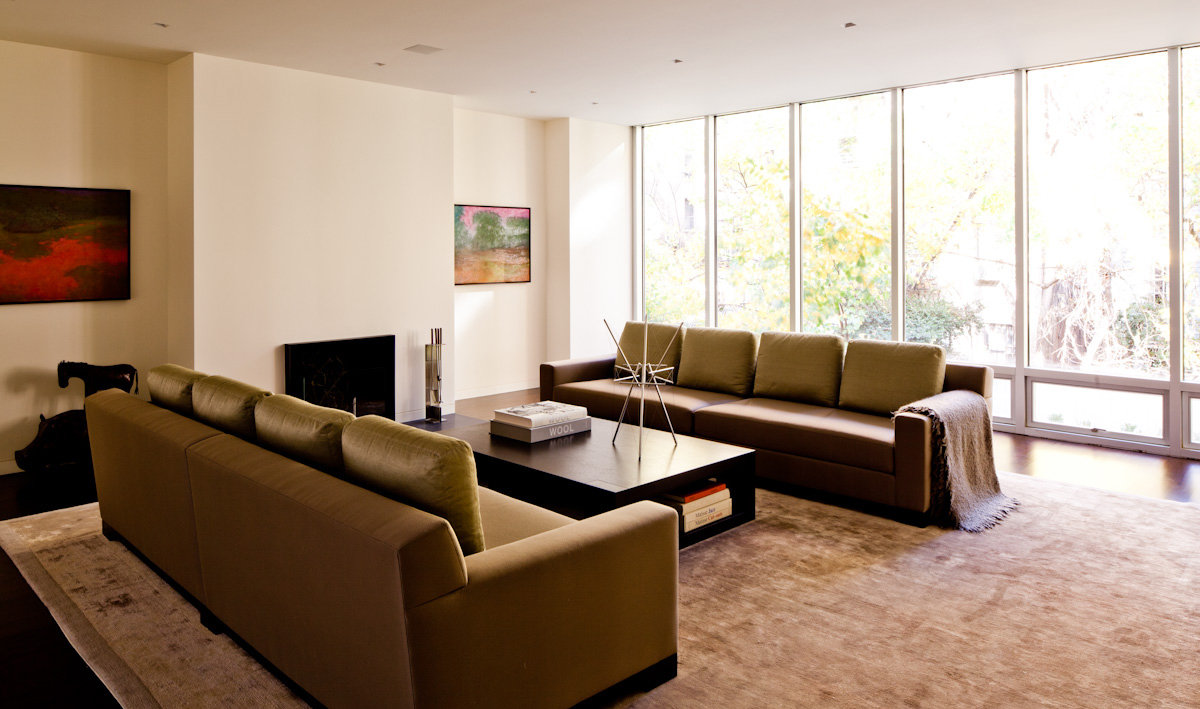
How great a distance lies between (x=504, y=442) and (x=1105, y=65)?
497cm

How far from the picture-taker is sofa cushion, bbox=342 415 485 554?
2.07 meters

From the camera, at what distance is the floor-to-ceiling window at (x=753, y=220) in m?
7.49

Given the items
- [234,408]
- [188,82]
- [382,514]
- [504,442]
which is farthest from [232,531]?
[188,82]

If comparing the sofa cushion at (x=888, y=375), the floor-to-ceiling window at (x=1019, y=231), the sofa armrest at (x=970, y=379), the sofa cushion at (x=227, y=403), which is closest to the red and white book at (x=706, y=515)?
the sofa cushion at (x=888, y=375)

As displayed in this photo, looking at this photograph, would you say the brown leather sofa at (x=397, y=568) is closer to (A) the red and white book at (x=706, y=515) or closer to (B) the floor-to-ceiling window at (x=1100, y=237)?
(A) the red and white book at (x=706, y=515)

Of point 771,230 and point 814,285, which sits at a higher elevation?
point 771,230

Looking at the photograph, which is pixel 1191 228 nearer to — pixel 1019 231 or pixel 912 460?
pixel 1019 231

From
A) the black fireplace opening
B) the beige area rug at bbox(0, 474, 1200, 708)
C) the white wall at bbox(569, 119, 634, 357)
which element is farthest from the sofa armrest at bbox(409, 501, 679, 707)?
the white wall at bbox(569, 119, 634, 357)

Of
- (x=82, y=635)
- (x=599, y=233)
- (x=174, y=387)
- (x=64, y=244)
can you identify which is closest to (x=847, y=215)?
(x=599, y=233)

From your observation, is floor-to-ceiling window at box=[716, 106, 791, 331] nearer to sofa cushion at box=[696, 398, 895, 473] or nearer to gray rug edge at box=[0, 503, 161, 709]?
sofa cushion at box=[696, 398, 895, 473]

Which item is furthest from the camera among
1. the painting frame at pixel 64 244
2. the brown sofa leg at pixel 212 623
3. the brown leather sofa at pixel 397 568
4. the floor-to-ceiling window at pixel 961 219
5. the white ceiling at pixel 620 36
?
the floor-to-ceiling window at pixel 961 219

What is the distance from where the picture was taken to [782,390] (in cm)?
532

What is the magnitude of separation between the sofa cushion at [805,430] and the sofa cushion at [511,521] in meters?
2.05

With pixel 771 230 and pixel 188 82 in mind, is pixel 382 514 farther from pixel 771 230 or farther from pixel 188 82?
pixel 771 230
